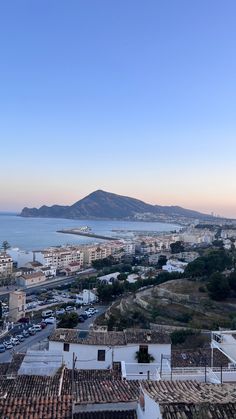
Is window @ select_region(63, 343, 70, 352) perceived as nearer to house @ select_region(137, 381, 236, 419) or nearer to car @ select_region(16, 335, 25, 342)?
house @ select_region(137, 381, 236, 419)

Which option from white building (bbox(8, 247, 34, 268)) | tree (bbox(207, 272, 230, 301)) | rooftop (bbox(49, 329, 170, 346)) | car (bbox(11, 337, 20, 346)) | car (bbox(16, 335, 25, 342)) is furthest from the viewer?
white building (bbox(8, 247, 34, 268))

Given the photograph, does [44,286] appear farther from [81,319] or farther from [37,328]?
[37,328]

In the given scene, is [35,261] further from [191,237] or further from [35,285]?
[191,237]

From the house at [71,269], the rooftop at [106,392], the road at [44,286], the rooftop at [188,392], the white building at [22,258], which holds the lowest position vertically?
the road at [44,286]

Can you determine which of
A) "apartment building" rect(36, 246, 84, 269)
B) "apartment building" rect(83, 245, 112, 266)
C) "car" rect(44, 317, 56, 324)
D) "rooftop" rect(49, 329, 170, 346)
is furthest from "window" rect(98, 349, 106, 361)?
"apartment building" rect(83, 245, 112, 266)

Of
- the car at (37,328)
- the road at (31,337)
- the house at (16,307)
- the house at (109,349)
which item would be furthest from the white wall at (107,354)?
the house at (16,307)

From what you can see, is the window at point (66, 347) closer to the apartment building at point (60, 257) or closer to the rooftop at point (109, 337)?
the rooftop at point (109, 337)

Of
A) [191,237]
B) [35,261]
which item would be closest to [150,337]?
[35,261]
